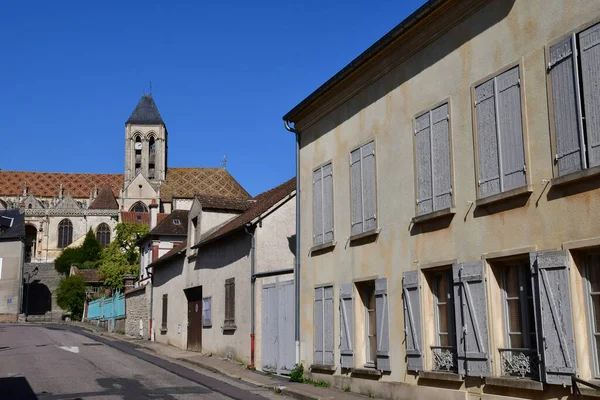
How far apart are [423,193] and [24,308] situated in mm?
62554

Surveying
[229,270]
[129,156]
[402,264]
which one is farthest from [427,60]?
[129,156]

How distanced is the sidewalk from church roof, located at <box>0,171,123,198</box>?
78813mm

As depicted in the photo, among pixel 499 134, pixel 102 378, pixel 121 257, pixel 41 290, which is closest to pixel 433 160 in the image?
pixel 499 134

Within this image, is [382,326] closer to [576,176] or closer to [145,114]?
[576,176]

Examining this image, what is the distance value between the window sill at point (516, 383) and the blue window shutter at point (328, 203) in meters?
5.33

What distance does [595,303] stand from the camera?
296 inches

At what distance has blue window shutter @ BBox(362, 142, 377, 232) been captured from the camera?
12.0 m

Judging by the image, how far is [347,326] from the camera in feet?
41.2

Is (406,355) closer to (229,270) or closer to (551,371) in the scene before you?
(551,371)

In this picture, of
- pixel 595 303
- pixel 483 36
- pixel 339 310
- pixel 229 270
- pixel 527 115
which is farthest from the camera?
pixel 229 270

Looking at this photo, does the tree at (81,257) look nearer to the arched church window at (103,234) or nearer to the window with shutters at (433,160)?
the arched church window at (103,234)

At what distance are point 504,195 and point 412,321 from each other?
9.22ft

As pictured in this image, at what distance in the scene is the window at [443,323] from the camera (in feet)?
32.3

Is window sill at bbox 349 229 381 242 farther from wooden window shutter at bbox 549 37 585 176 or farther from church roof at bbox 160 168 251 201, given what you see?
church roof at bbox 160 168 251 201
